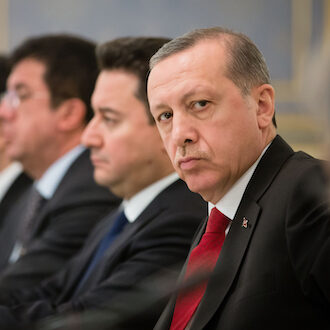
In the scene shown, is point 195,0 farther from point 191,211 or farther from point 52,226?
point 191,211

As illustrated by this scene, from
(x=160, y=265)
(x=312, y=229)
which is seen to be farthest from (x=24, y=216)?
(x=312, y=229)

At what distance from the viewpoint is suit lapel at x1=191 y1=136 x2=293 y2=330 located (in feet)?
4.65

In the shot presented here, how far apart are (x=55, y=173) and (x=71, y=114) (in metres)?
0.31

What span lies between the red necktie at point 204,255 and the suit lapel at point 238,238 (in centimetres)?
7

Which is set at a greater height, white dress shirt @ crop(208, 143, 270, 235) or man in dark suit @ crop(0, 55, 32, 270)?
white dress shirt @ crop(208, 143, 270, 235)

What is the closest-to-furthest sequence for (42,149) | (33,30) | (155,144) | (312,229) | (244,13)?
(312,229) → (155,144) → (42,149) → (244,13) → (33,30)

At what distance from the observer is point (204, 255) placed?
156cm

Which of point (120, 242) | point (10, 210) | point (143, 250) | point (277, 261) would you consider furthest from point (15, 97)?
point (277, 261)

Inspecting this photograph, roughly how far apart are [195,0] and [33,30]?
1.39 m

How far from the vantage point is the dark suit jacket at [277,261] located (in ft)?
4.23

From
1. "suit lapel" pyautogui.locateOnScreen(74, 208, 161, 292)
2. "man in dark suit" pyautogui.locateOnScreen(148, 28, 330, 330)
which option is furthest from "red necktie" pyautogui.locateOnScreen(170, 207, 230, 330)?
"suit lapel" pyautogui.locateOnScreen(74, 208, 161, 292)

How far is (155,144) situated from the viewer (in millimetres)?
2453

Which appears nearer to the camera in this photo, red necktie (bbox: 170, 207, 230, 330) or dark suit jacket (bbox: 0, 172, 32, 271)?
red necktie (bbox: 170, 207, 230, 330)

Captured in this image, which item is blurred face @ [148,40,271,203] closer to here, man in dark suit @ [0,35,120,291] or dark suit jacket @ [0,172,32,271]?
man in dark suit @ [0,35,120,291]
